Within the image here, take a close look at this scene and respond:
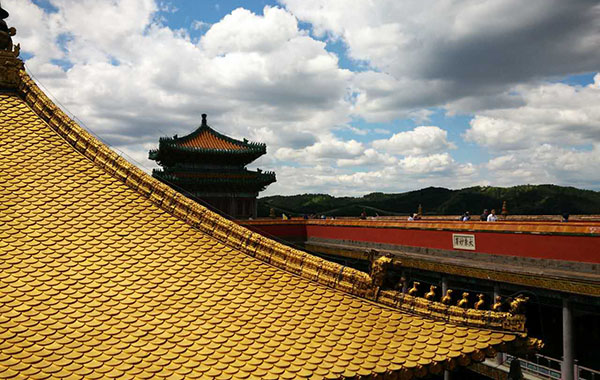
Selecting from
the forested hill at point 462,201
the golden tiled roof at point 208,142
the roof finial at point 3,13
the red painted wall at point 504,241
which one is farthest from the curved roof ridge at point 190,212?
the forested hill at point 462,201

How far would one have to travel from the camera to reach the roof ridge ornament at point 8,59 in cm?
776

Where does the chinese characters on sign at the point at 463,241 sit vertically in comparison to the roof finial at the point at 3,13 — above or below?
below

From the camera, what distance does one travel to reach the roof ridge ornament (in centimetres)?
776

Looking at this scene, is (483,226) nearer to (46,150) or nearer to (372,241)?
(372,241)

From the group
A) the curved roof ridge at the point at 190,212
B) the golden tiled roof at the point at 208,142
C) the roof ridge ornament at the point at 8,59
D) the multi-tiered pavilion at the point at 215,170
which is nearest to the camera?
the curved roof ridge at the point at 190,212

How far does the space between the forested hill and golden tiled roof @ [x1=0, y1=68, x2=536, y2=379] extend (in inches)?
2138

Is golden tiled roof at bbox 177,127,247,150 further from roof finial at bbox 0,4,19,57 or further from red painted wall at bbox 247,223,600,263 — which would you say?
roof finial at bbox 0,4,19,57

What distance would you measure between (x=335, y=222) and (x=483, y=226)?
10.0 metres

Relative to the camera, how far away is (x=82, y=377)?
3.89m

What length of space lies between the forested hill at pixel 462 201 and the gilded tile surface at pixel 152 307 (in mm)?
54620

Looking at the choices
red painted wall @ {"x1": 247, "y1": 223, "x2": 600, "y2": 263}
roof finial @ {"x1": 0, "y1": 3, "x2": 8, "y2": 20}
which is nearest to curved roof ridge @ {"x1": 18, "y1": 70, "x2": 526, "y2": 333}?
roof finial @ {"x1": 0, "y1": 3, "x2": 8, "y2": 20}

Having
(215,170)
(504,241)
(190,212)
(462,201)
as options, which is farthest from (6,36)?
(462,201)

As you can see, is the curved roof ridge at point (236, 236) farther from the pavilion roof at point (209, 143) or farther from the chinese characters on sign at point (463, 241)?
the pavilion roof at point (209, 143)

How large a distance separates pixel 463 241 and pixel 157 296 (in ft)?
41.0
